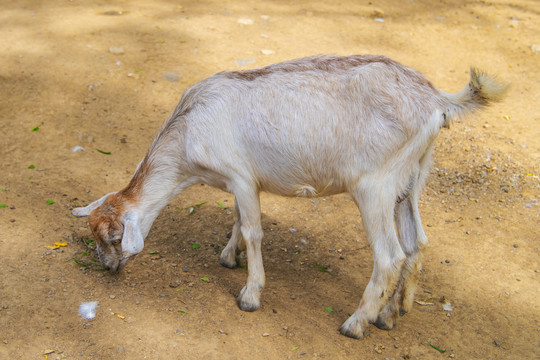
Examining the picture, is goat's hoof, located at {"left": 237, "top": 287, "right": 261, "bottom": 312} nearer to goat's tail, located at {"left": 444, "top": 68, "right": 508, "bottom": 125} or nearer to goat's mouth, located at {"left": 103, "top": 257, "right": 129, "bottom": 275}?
goat's mouth, located at {"left": 103, "top": 257, "right": 129, "bottom": 275}

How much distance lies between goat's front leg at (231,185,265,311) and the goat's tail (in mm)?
1590

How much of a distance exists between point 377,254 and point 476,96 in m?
1.34

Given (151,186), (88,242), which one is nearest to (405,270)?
(151,186)

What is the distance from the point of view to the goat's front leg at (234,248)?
502 cm

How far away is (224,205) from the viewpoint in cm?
596

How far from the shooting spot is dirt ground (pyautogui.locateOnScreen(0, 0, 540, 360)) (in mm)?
4242

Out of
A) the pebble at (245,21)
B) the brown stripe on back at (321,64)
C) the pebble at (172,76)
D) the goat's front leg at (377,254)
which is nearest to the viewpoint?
the goat's front leg at (377,254)

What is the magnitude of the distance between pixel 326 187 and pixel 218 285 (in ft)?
4.31

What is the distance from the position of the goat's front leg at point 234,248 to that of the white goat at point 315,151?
539mm

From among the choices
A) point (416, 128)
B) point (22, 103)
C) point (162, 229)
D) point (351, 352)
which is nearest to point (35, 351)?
point (162, 229)

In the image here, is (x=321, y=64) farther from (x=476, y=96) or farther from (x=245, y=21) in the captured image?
(x=245, y=21)

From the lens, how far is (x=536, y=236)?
5.57 meters

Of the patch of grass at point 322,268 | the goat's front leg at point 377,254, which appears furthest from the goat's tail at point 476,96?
the patch of grass at point 322,268

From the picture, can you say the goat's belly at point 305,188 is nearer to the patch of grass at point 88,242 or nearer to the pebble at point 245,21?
the patch of grass at point 88,242
